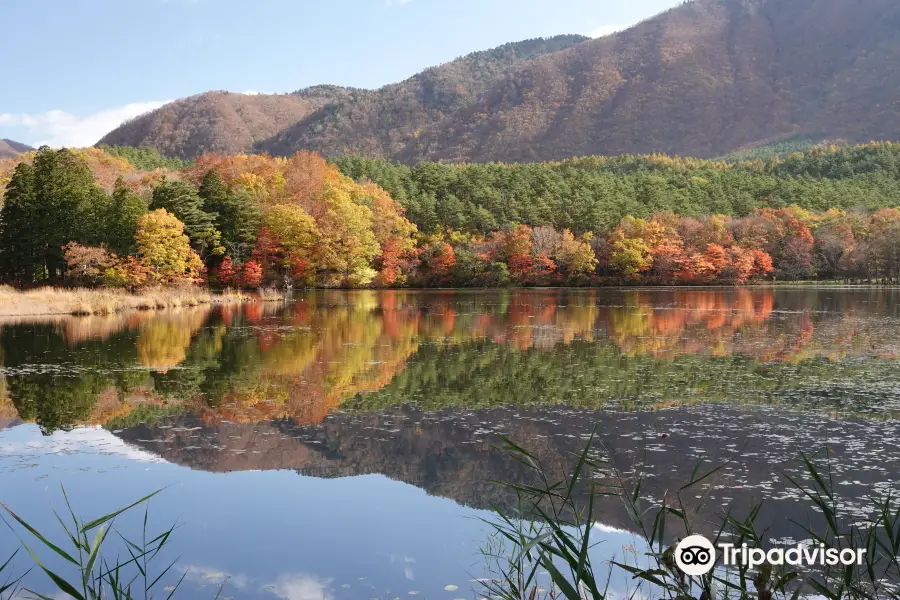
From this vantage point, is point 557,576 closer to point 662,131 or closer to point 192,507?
point 192,507

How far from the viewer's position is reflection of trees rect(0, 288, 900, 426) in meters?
11.6

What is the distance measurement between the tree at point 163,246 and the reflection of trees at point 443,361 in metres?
13.6

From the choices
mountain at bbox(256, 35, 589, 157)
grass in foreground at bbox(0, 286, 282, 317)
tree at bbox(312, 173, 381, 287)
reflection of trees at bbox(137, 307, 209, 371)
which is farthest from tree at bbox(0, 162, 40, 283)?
mountain at bbox(256, 35, 589, 157)

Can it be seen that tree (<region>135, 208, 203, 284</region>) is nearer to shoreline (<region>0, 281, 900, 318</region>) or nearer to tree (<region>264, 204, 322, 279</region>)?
shoreline (<region>0, 281, 900, 318</region>)

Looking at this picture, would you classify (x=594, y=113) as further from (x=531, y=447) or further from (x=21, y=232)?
(x=531, y=447)

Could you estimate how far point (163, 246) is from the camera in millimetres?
40719

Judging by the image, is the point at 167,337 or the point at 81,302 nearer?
the point at 167,337

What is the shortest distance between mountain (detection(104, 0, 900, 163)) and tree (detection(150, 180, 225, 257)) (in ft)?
351

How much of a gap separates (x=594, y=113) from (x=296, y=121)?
66.6 meters

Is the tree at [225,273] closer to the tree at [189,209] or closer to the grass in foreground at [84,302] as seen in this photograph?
the tree at [189,209]

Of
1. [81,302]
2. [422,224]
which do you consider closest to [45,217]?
[81,302]

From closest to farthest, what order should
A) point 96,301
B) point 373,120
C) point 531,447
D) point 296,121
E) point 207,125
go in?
1. point 531,447
2. point 96,301
3. point 207,125
4. point 296,121
5. point 373,120

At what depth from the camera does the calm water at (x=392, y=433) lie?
5.94 meters

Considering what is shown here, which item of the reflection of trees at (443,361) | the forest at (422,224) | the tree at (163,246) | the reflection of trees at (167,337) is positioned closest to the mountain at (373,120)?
the forest at (422,224)
